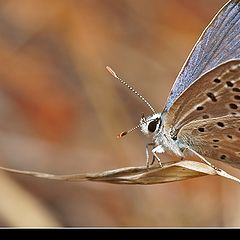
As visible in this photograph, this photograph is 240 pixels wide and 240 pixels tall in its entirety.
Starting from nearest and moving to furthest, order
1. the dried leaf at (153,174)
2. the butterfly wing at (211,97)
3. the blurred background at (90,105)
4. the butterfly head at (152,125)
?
the dried leaf at (153,174) < the butterfly wing at (211,97) < the butterfly head at (152,125) < the blurred background at (90,105)

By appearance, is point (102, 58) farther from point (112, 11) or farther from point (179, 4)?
point (179, 4)

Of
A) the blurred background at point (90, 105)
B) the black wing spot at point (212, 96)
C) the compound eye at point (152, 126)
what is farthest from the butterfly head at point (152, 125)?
the blurred background at point (90, 105)

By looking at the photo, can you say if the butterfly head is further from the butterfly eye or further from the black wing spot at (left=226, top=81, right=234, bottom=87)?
the black wing spot at (left=226, top=81, right=234, bottom=87)

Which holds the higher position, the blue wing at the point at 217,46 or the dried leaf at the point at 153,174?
the blue wing at the point at 217,46

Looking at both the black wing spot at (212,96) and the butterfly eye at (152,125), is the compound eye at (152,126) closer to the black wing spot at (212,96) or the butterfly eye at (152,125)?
the butterfly eye at (152,125)

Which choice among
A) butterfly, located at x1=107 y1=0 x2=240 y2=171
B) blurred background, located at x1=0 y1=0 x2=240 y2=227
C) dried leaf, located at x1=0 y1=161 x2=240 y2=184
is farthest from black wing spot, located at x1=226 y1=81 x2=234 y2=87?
blurred background, located at x1=0 y1=0 x2=240 y2=227

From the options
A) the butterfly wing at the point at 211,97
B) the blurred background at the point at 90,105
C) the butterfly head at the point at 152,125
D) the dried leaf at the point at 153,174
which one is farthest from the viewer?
the blurred background at the point at 90,105

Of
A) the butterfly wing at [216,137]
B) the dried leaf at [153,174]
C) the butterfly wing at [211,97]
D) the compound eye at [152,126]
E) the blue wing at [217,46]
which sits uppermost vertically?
the blue wing at [217,46]

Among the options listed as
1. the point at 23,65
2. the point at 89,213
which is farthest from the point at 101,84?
the point at 89,213

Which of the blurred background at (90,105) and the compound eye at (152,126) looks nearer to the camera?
the compound eye at (152,126)

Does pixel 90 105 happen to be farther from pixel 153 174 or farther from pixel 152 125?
pixel 153 174
